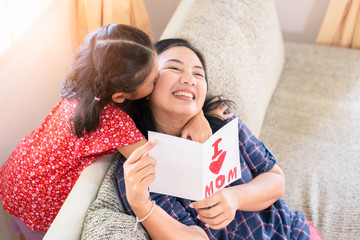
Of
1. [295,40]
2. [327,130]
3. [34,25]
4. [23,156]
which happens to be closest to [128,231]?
[23,156]

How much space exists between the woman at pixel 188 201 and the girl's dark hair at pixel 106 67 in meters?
0.13

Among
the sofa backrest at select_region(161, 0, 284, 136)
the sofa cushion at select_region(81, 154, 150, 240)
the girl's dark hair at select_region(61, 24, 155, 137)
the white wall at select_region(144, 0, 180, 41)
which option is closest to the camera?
the sofa cushion at select_region(81, 154, 150, 240)

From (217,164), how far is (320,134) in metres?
0.90

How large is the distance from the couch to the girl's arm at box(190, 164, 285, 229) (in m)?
0.29

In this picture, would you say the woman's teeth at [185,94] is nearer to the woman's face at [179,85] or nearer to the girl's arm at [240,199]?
the woman's face at [179,85]

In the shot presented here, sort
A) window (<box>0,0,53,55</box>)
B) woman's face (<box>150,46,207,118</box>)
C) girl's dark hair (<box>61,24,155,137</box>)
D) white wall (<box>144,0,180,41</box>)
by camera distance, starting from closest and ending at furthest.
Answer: girl's dark hair (<box>61,24,155,137</box>) < woman's face (<box>150,46,207,118</box>) < window (<box>0,0,53,55</box>) < white wall (<box>144,0,180,41</box>)

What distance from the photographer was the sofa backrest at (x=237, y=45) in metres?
1.52

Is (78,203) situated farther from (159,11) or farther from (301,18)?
(301,18)

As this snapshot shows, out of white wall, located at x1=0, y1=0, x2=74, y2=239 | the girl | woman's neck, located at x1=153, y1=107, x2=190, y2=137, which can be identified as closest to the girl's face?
the girl

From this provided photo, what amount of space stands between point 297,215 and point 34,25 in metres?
1.15

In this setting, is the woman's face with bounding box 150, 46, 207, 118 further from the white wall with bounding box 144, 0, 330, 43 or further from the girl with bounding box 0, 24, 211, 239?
the white wall with bounding box 144, 0, 330, 43

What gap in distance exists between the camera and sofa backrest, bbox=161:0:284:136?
1.52 metres

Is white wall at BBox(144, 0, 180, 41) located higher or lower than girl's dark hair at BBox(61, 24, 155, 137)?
lower

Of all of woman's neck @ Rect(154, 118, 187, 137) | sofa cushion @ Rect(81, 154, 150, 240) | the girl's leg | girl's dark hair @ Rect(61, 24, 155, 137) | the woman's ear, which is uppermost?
girl's dark hair @ Rect(61, 24, 155, 137)
